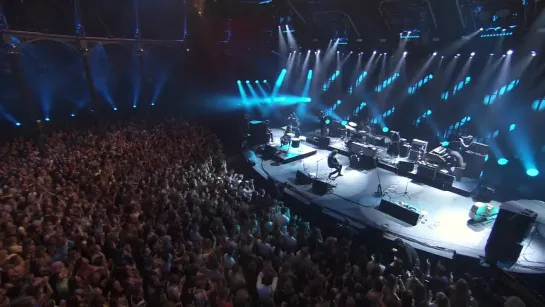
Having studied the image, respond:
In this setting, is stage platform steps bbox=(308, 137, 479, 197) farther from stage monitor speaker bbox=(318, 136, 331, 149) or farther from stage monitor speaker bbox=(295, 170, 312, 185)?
stage monitor speaker bbox=(295, 170, 312, 185)

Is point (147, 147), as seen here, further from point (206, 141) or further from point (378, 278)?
point (378, 278)

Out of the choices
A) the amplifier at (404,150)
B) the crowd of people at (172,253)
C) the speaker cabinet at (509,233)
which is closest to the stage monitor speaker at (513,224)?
the speaker cabinet at (509,233)

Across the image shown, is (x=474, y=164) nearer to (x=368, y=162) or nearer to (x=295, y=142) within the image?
(x=368, y=162)

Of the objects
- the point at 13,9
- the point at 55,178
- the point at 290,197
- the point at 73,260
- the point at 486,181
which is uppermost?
the point at 13,9

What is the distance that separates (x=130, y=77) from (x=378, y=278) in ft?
62.4

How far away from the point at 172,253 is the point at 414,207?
259 inches

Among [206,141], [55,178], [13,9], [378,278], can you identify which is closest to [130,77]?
[13,9]

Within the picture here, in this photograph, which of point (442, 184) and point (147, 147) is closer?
point (147, 147)

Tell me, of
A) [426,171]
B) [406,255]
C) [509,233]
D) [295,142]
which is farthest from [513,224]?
[295,142]

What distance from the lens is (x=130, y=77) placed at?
18484mm

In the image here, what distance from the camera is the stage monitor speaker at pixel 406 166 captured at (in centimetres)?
1092

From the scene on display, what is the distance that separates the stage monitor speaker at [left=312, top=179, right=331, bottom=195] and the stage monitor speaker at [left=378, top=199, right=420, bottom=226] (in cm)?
171

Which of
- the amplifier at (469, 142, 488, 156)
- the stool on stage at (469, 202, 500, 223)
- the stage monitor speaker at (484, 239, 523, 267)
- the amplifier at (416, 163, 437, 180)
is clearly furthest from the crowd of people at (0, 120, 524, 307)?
the amplifier at (469, 142, 488, 156)

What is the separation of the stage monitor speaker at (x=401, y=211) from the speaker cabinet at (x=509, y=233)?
167cm
